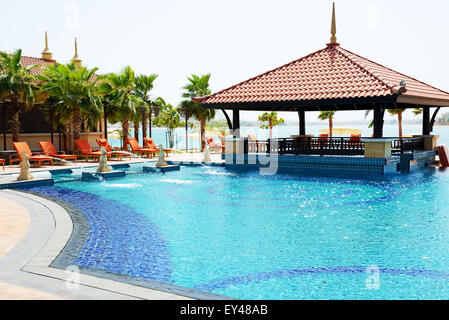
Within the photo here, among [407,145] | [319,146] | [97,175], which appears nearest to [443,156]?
[407,145]

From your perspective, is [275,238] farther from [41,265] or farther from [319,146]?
[319,146]

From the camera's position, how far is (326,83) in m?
19.8

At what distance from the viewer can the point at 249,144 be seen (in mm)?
22750

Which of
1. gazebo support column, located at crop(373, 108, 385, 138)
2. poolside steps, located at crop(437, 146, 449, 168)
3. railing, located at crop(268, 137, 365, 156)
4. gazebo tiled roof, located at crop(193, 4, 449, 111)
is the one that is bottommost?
poolside steps, located at crop(437, 146, 449, 168)

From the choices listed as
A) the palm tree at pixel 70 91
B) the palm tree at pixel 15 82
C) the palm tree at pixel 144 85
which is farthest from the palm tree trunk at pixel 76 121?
the palm tree at pixel 144 85

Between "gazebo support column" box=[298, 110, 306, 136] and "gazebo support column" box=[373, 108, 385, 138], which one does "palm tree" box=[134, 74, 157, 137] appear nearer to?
"gazebo support column" box=[298, 110, 306, 136]

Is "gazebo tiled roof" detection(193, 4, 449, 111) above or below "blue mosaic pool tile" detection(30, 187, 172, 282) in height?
above

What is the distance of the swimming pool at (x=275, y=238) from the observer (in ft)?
19.0

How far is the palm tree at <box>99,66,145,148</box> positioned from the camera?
25297mm

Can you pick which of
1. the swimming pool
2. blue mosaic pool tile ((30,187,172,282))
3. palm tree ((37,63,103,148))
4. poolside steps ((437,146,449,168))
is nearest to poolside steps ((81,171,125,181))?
the swimming pool

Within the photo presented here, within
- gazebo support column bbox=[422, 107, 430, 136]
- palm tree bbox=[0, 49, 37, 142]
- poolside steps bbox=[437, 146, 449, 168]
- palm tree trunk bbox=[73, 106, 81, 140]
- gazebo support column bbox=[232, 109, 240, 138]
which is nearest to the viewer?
palm tree bbox=[0, 49, 37, 142]

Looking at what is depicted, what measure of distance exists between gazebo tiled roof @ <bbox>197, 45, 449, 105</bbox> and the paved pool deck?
12650 mm

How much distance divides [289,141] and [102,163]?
907 centimetres
